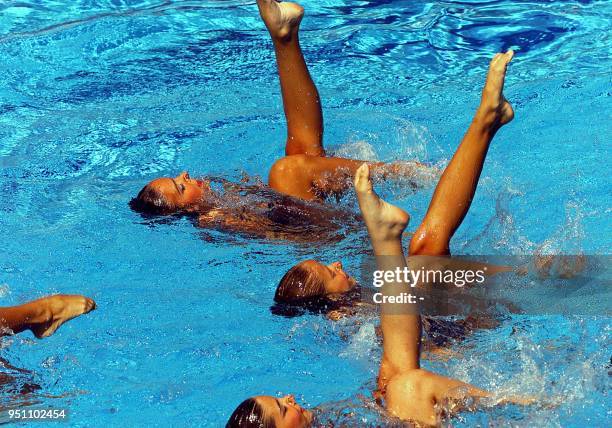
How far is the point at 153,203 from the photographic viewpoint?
187 inches

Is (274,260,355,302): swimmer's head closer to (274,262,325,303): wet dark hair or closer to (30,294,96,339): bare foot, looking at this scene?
(274,262,325,303): wet dark hair

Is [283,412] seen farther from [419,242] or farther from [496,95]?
[496,95]

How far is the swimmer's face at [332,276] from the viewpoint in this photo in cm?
387

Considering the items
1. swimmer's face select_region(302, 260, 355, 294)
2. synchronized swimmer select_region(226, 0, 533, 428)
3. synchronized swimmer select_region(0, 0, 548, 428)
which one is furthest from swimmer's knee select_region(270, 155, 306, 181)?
synchronized swimmer select_region(226, 0, 533, 428)

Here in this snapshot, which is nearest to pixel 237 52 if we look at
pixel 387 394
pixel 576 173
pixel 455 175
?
pixel 576 173

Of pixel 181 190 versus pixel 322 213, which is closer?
pixel 322 213

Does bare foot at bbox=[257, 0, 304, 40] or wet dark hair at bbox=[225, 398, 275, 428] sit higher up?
bare foot at bbox=[257, 0, 304, 40]

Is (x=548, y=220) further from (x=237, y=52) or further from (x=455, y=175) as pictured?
(x=237, y=52)

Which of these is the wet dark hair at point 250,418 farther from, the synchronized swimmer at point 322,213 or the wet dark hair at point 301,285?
the wet dark hair at point 301,285

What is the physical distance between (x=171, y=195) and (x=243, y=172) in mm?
606

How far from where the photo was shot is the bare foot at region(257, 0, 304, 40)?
435 cm

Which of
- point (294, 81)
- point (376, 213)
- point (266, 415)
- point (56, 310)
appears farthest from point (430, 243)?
point (56, 310)

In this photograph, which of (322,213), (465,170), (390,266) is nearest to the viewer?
(390,266)

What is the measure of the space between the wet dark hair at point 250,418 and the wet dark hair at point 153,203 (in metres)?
2.02
